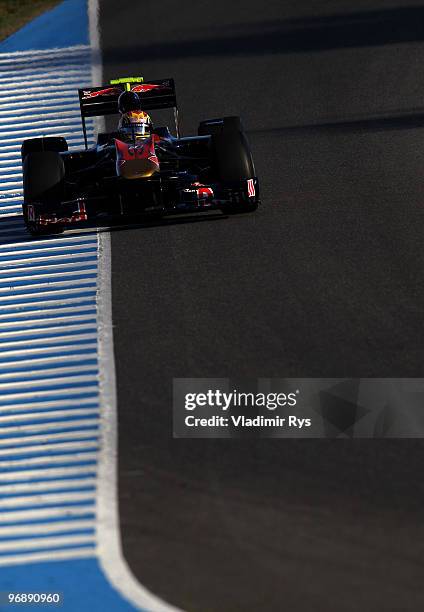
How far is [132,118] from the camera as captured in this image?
13.1m

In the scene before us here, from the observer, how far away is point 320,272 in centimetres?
1099

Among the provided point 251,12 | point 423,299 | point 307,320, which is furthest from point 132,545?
point 251,12

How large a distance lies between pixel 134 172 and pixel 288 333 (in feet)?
10.6

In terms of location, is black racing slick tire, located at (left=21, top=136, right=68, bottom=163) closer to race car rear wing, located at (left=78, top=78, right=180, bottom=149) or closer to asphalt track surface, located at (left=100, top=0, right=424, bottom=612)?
race car rear wing, located at (left=78, top=78, right=180, bottom=149)

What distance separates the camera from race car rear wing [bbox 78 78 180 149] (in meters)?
13.5

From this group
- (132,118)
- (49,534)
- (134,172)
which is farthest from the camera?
(132,118)

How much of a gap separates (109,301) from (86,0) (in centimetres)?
1358

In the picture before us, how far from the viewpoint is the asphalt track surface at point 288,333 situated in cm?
671

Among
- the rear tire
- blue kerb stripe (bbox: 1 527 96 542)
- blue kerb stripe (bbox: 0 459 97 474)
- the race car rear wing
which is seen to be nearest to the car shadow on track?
the rear tire

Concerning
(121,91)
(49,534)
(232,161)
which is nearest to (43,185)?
(121,91)

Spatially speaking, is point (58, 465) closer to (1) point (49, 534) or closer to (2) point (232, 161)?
(1) point (49, 534)

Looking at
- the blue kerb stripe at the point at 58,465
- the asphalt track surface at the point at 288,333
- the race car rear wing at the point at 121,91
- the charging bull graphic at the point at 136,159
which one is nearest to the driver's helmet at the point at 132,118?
the charging bull graphic at the point at 136,159

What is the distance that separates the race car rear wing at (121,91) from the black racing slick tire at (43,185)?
0.95 metres

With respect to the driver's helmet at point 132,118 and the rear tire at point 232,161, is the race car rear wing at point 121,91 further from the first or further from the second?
the rear tire at point 232,161
